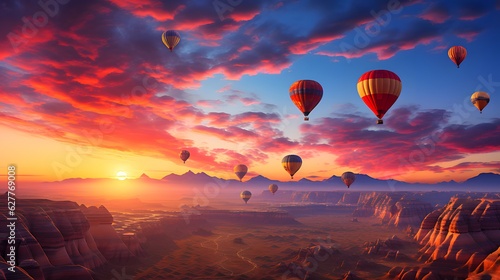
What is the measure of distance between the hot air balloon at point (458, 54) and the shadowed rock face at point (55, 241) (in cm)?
8578

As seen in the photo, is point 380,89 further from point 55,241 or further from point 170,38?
point 55,241

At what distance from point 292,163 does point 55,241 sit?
5682 cm

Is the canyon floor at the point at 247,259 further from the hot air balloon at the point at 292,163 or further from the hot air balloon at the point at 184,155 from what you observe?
the hot air balloon at the point at 184,155

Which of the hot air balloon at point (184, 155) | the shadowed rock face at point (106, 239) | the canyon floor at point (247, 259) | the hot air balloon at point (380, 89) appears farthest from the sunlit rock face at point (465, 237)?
the hot air balloon at point (184, 155)

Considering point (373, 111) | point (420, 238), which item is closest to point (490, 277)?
point (373, 111)

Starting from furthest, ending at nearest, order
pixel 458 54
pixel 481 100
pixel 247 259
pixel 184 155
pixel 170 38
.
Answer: pixel 184 155 → pixel 247 259 → pixel 481 100 → pixel 458 54 → pixel 170 38

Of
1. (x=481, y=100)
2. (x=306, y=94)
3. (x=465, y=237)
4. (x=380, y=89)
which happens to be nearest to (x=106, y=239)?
(x=306, y=94)

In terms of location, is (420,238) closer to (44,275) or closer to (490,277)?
(490,277)

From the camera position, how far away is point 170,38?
2916 inches

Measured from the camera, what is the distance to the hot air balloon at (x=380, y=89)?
55094 mm

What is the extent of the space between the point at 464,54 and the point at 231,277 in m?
72.4

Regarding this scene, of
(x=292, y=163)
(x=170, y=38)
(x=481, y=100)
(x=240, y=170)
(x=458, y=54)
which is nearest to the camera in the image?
(x=170, y=38)

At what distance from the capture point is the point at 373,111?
188ft

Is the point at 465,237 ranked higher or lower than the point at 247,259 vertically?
higher
